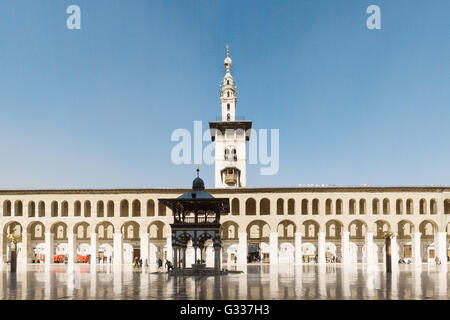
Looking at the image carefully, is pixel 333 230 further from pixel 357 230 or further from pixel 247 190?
pixel 247 190

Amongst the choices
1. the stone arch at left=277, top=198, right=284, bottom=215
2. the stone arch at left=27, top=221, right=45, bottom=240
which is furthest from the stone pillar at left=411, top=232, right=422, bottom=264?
the stone arch at left=27, top=221, right=45, bottom=240

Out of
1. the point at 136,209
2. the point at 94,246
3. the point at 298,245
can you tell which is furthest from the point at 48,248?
the point at 298,245

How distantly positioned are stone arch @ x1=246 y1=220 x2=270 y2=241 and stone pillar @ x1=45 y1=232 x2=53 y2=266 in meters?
26.4

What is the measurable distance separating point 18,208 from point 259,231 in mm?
32410

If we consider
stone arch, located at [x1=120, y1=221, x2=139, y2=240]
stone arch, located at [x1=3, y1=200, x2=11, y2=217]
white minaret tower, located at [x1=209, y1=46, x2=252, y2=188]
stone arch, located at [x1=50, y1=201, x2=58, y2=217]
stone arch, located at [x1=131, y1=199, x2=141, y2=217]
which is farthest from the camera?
white minaret tower, located at [x1=209, y1=46, x2=252, y2=188]

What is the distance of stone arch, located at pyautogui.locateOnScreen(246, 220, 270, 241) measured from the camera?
69375 millimetres

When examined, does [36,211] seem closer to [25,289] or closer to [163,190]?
[163,190]

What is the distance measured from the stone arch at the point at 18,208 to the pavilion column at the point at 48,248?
4.75 metres

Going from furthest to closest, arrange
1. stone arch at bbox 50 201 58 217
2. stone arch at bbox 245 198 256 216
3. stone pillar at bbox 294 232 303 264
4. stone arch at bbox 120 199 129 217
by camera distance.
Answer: stone arch at bbox 120 199 129 217, stone arch at bbox 245 198 256 216, stone arch at bbox 50 201 58 217, stone pillar at bbox 294 232 303 264

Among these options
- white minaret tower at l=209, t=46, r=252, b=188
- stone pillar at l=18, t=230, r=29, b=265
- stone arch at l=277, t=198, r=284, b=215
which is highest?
white minaret tower at l=209, t=46, r=252, b=188

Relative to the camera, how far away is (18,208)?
63812 millimetres

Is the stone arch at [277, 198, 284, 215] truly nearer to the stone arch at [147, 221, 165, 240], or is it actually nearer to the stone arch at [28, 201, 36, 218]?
the stone arch at [147, 221, 165, 240]

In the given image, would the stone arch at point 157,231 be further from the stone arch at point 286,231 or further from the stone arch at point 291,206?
the stone arch at point 291,206
